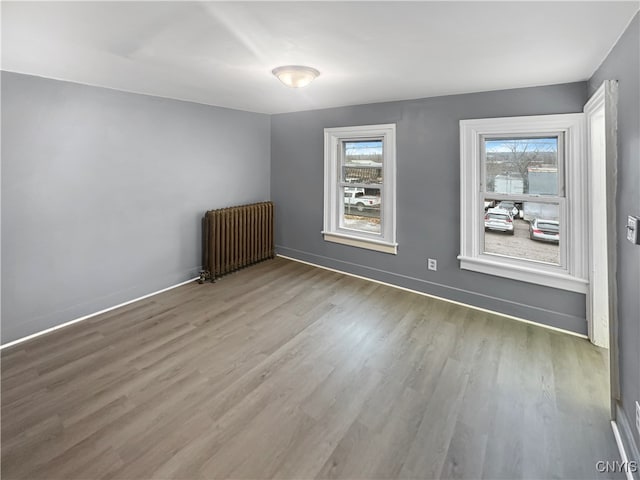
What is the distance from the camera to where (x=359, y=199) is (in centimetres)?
459

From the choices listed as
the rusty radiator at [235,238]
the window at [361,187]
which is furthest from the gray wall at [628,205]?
the rusty radiator at [235,238]

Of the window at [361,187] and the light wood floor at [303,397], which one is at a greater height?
the window at [361,187]

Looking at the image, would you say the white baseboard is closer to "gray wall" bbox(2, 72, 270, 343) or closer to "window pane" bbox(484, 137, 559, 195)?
"window pane" bbox(484, 137, 559, 195)

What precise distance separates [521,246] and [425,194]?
1.13 m

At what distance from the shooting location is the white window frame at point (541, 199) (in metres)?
2.85

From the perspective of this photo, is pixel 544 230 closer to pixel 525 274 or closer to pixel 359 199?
pixel 525 274

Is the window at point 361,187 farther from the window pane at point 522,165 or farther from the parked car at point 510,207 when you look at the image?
the parked car at point 510,207

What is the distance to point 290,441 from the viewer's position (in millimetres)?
1801

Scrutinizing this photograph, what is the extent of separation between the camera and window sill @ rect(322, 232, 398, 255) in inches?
163

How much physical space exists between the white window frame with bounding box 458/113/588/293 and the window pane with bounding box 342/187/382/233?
117 centimetres

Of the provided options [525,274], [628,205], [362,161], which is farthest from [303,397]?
[362,161]

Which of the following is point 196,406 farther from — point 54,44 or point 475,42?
point 475,42

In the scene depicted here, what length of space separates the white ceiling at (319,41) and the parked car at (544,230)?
4.17ft

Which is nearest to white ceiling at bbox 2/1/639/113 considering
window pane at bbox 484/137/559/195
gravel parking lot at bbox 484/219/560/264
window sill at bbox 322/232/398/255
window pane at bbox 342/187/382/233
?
window pane at bbox 484/137/559/195
